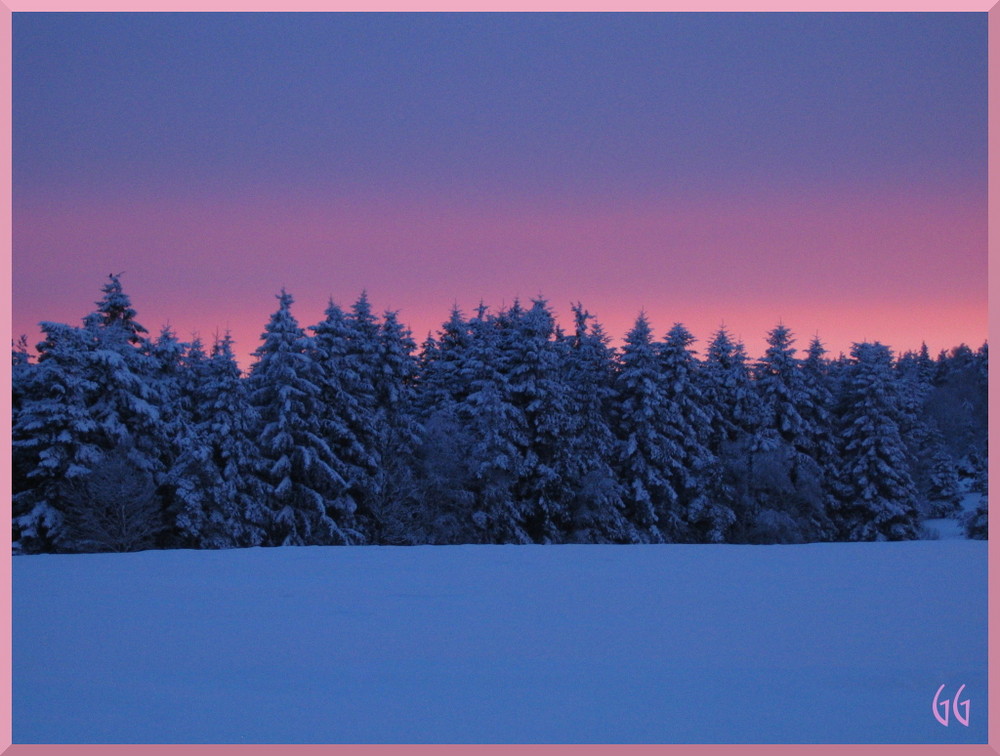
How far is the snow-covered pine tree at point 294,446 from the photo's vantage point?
26.0 metres

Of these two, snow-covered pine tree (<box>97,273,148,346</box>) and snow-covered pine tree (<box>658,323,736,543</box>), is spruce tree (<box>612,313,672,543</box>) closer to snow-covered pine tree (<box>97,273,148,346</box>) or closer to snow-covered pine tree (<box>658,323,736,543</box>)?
snow-covered pine tree (<box>658,323,736,543</box>)

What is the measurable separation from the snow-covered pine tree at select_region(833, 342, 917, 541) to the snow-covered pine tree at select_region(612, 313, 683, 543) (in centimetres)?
809

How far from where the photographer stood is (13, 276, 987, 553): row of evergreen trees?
21953mm

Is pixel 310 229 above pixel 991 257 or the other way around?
above

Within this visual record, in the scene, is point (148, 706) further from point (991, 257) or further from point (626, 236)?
point (626, 236)

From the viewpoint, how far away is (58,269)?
46.3ft

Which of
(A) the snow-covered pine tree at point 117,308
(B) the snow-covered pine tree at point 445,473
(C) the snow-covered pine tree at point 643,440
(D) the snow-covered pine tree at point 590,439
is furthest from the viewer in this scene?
(C) the snow-covered pine tree at point 643,440

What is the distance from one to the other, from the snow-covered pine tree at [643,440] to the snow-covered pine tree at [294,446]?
11017mm

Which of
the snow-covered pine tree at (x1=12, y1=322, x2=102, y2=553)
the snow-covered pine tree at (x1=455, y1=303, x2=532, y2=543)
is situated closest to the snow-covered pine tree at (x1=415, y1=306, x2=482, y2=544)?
the snow-covered pine tree at (x1=455, y1=303, x2=532, y2=543)

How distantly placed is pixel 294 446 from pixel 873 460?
24.0 m

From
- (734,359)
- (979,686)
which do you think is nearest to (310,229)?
(979,686)

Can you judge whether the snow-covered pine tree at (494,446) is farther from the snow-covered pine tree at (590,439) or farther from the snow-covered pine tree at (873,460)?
the snow-covered pine tree at (873,460)

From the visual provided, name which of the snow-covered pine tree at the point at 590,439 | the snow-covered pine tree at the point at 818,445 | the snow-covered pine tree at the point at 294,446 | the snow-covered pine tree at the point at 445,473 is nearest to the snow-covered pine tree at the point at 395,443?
the snow-covered pine tree at the point at 445,473

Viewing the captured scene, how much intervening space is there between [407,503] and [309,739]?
75.8 feet
